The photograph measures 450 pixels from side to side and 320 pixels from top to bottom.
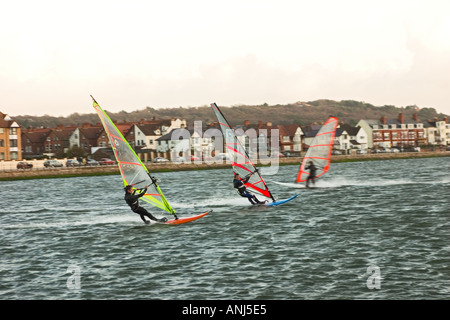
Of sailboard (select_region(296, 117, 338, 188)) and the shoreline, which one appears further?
the shoreline

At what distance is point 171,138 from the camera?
118250 mm

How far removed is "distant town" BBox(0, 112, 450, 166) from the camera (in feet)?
349

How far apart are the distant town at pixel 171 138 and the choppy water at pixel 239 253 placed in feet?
234

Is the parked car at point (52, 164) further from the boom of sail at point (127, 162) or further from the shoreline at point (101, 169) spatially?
the boom of sail at point (127, 162)

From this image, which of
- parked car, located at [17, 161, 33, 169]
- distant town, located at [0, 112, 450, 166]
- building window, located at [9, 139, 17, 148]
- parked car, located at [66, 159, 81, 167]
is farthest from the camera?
distant town, located at [0, 112, 450, 166]

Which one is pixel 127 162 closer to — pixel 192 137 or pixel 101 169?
pixel 101 169

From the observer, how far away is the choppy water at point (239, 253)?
1485 cm

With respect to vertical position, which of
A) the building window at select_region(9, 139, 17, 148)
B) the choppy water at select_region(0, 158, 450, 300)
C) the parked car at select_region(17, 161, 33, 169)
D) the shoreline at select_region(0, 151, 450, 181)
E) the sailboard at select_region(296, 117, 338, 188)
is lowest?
the choppy water at select_region(0, 158, 450, 300)

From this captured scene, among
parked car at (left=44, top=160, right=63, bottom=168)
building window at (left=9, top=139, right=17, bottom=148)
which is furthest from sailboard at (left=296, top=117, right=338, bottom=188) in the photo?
building window at (left=9, top=139, right=17, bottom=148)

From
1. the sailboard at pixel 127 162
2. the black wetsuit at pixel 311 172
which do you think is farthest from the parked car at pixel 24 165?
the sailboard at pixel 127 162

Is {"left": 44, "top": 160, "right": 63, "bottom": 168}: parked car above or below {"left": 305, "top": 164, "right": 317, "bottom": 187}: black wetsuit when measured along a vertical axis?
above

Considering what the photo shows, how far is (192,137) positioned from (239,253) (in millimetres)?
93367

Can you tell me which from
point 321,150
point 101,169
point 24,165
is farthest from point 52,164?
point 321,150

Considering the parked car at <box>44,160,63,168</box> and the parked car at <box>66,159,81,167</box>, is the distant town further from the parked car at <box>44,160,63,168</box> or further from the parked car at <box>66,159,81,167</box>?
the parked car at <box>66,159,81,167</box>
